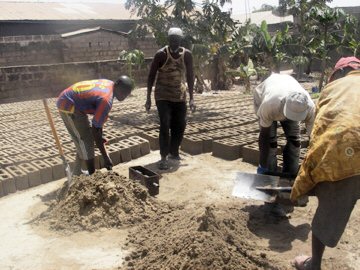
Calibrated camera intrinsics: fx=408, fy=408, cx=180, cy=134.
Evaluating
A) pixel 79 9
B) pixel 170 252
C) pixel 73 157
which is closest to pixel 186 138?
pixel 73 157

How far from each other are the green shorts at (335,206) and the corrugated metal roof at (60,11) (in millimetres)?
14577

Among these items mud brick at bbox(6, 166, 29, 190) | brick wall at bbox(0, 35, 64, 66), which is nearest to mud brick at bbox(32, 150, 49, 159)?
mud brick at bbox(6, 166, 29, 190)

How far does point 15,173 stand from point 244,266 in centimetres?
316

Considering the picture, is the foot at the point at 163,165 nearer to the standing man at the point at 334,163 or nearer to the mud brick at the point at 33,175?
the mud brick at the point at 33,175

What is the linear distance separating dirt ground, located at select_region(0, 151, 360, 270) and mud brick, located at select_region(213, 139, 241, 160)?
2.97 ft

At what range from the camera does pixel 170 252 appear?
2904 mm

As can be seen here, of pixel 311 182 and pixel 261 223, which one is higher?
pixel 311 182

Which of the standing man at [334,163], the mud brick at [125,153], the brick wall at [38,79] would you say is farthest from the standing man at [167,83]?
the brick wall at [38,79]

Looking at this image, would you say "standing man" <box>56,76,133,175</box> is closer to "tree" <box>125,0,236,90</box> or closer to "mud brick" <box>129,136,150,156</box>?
"mud brick" <box>129,136,150,156</box>

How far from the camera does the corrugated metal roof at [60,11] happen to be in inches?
646

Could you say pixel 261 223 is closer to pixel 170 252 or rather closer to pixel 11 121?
pixel 170 252

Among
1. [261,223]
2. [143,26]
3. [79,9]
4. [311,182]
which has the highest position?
[79,9]

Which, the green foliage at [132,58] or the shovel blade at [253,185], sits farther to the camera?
the green foliage at [132,58]

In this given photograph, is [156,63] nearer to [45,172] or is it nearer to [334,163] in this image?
[45,172]
